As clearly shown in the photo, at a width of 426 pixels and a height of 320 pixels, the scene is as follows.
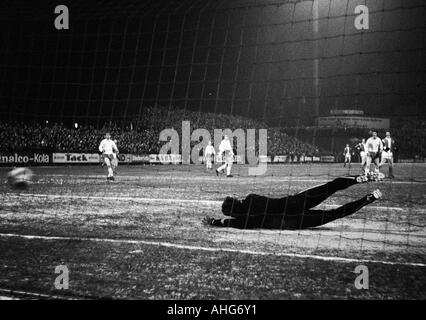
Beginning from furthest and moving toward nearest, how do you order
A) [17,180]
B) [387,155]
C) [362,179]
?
[387,155] < [17,180] < [362,179]

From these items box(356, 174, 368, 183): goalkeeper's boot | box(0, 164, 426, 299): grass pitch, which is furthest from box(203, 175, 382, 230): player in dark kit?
box(356, 174, 368, 183): goalkeeper's boot

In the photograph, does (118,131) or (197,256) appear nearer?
(197,256)

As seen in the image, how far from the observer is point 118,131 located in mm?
30250

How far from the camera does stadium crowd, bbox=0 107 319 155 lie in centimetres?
2620

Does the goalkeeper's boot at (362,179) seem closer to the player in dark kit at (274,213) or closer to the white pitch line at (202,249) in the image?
the player in dark kit at (274,213)

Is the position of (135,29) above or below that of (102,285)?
above

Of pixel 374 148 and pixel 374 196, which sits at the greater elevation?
pixel 374 148

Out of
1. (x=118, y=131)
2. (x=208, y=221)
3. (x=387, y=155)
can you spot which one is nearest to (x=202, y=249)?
(x=208, y=221)

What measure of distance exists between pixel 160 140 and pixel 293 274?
1212 inches

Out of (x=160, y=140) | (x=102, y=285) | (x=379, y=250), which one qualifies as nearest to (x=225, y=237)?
(x=379, y=250)

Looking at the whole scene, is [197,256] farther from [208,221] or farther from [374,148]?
[374,148]

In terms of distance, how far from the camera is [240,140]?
35.5 meters

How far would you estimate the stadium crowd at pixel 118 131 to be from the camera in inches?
1031

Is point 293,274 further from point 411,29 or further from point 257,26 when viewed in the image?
point 257,26
